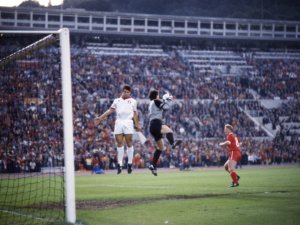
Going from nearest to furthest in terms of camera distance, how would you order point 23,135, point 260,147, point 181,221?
1. point 181,221
2. point 23,135
3. point 260,147

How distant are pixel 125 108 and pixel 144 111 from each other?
29.3 meters

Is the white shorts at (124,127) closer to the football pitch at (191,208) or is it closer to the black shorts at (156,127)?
the black shorts at (156,127)

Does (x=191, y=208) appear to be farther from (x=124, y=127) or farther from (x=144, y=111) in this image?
(x=144, y=111)

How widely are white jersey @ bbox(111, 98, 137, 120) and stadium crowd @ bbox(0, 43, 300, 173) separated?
1121 cm

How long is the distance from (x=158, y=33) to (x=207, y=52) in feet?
20.2

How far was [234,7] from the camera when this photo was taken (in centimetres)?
10088

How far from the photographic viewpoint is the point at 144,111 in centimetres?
4453

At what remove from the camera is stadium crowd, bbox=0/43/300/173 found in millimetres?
30578

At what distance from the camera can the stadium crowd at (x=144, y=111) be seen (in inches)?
1204

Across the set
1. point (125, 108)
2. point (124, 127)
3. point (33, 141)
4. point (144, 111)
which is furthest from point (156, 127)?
point (144, 111)

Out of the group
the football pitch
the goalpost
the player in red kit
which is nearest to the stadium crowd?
the goalpost

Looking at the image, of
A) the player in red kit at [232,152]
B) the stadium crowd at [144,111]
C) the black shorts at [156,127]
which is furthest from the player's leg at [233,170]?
the stadium crowd at [144,111]

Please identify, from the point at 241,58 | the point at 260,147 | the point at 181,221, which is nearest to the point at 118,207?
the point at 181,221

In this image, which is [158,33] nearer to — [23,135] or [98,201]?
[23,135]
